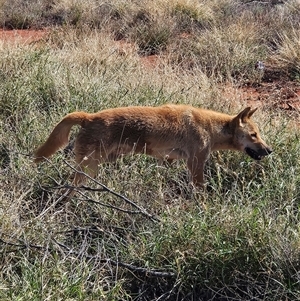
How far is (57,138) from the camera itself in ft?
18.3

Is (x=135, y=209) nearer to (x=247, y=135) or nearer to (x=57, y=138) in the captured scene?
(x=57, y=138)

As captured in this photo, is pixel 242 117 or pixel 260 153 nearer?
pixel 260 153

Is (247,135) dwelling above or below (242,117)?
below

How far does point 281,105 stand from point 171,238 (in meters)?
4.69

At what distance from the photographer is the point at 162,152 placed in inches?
240

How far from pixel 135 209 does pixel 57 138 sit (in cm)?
106

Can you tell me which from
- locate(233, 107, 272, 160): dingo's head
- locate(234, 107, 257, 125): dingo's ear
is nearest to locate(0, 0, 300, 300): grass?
locate(233, 107, 272, 160): dingo's head

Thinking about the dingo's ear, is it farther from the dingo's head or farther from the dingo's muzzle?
the dingo's muzzle

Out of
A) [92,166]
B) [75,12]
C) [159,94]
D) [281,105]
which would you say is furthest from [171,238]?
[75,12]

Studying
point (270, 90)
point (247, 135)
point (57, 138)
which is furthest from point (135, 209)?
point (270, 90)

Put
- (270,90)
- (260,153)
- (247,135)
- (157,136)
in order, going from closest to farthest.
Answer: (157,136) → (260,153) → (247,135) → (270,90)

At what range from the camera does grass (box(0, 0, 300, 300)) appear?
167 inches

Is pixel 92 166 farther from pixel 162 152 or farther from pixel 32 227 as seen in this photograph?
pixel 32 227

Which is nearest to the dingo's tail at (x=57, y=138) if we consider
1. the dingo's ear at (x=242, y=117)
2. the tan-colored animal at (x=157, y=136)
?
the tan-colored animal at (x=157, y=136)
